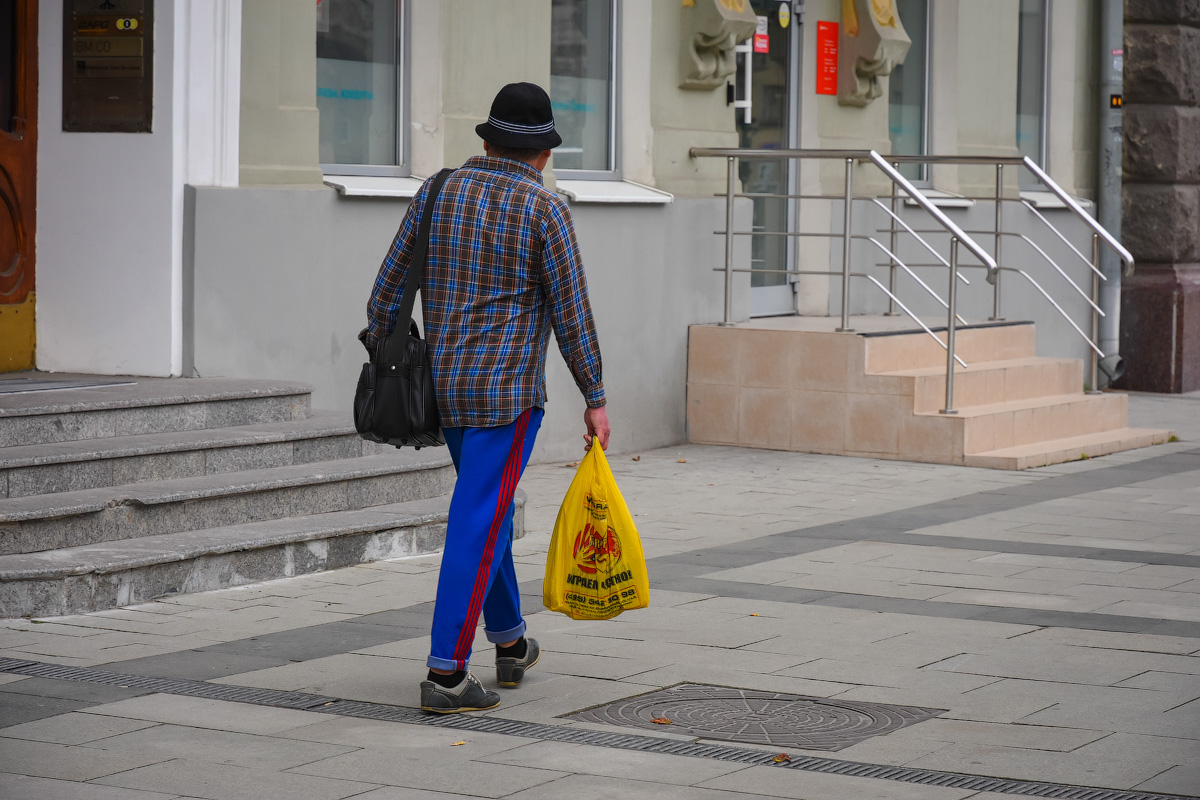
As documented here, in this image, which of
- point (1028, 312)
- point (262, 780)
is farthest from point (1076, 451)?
point (262, 780)

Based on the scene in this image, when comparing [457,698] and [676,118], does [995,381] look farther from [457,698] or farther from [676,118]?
[457,698]

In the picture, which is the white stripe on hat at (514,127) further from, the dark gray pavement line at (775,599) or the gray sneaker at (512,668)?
the dark gray pavement line at (775,599)

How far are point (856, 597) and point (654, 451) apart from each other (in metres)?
4.90

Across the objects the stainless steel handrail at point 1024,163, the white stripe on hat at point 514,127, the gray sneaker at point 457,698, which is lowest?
the gray sneaker at point 457,698

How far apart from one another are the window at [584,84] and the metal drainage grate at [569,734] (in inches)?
258

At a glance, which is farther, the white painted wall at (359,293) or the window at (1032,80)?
the window at (1032,80)

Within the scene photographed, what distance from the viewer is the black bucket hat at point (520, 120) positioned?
5109 mm

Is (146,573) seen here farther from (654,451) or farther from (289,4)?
(654,451)

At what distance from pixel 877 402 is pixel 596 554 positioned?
6.26 metres

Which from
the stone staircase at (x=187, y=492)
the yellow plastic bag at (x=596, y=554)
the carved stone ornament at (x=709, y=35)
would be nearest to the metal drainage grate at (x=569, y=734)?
the yellow plastic bag at (x=596, y=554)

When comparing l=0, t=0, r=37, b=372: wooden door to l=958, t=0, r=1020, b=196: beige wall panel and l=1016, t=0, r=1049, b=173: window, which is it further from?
l=1016, t=0, r=1049, b=173: window

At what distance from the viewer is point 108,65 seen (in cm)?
872

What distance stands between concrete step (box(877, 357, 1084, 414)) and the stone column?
393 cm

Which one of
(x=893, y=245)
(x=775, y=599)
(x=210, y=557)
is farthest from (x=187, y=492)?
(x=893, y=245)
